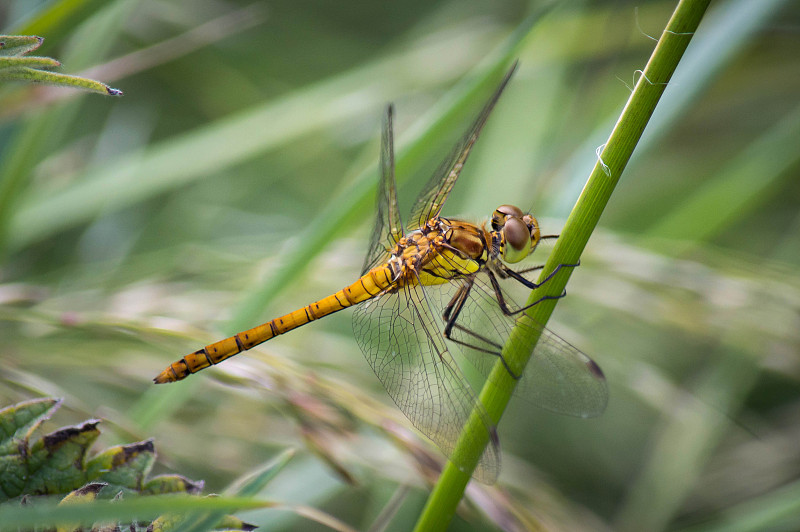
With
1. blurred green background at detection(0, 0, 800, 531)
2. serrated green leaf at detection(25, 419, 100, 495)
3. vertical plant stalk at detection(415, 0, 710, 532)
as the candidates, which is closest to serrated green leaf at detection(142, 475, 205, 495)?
serrated green leaf at detection(25, 419, 100, 495)

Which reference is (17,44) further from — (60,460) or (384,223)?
(384,223)

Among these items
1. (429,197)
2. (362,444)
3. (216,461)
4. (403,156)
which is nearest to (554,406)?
(362,444)

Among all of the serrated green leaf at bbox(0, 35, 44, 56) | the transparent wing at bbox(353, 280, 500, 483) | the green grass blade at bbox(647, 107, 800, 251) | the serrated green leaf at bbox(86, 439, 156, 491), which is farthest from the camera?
the green grass blade at bbox(647, 107, 800, 251)

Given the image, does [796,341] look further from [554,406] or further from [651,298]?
[554,406]

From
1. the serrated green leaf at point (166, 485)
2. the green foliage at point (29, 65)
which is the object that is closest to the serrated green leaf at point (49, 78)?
the green foliage at point (29, 65)

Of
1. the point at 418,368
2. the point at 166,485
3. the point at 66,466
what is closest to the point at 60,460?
the point at 66,466

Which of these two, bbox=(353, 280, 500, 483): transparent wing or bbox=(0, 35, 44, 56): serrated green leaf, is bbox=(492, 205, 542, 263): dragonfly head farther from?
bbox=(0, 35, 44, 56): serrated green leaf
